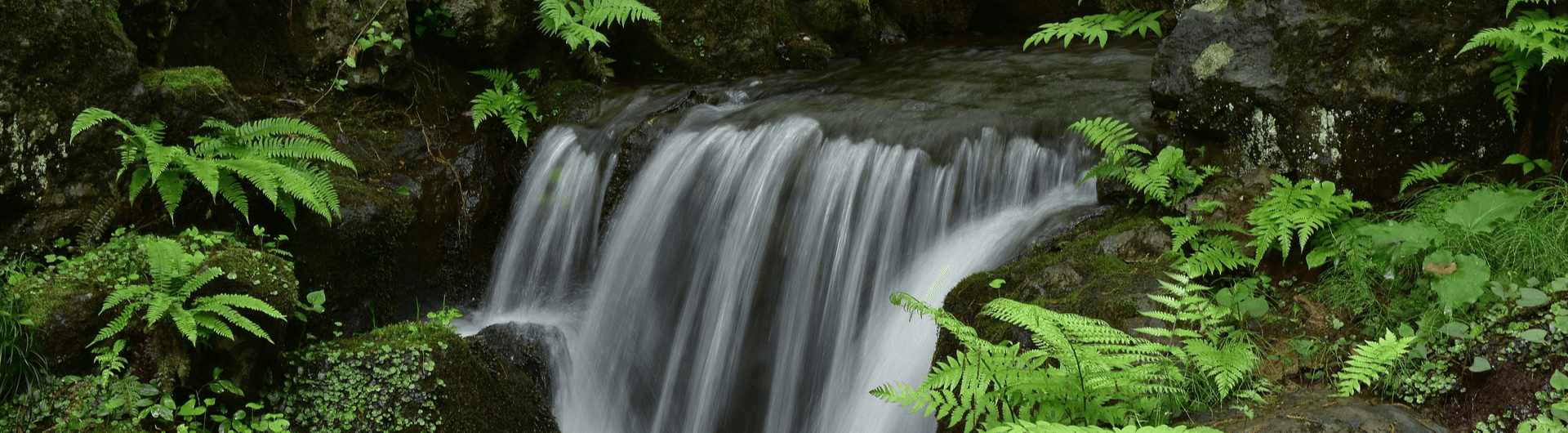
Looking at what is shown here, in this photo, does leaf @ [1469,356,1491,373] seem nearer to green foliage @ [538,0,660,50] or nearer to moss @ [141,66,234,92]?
green foliage @ [538,0,660,50]

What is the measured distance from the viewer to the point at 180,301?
396 centimetres

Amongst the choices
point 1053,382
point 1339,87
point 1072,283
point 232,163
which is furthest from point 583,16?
point 1053,382

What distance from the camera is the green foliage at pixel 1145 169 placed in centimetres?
468

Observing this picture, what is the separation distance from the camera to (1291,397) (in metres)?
3.30

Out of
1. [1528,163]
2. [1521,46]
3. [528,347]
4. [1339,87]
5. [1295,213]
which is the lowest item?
[528,347]

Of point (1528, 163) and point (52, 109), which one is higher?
point (52, 109)

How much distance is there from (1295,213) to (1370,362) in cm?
108

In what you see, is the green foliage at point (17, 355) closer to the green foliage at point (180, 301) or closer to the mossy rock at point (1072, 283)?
the green foliage at point (180, 301)

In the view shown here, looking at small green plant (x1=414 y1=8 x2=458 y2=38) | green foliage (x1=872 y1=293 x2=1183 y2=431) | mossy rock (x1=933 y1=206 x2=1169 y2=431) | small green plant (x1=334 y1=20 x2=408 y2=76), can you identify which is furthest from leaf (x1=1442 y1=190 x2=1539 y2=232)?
small green plant (x1=414 y1=8 x2=458 y2=38)

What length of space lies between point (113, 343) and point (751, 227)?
11.0 ft

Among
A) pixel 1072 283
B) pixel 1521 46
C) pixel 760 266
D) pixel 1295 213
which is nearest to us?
pixel 1521 46

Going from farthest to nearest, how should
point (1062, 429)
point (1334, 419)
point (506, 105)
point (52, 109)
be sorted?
point (506, 105) → point (52, 109) → point (1334, 419) → point (1062, 429)

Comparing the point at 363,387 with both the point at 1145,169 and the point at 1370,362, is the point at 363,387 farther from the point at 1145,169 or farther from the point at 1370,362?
the point at 1370,362

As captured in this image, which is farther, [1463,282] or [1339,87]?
[1339,87]
